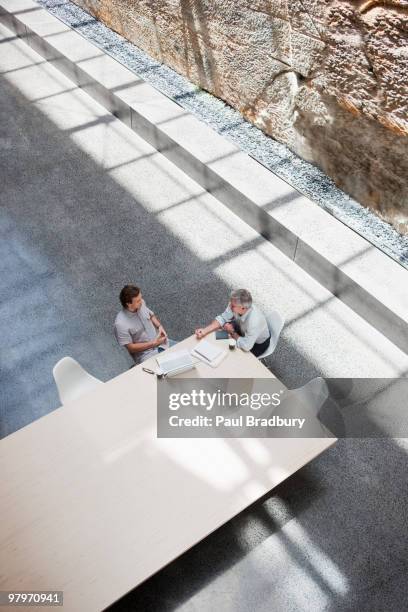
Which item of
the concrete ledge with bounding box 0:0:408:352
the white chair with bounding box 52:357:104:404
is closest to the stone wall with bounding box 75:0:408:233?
the concrete ledge with bounding box 0:0:408:352

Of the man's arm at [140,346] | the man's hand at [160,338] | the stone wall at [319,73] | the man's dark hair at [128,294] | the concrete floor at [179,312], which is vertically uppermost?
the stone wall at [319,73]

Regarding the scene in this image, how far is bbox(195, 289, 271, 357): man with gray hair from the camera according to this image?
390 cm

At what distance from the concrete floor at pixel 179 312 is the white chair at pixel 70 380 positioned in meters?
0.58

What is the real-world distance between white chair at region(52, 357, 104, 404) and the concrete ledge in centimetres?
230

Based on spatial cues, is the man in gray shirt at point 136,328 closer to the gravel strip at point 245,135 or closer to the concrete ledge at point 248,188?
the concrete ledge at point 248,188

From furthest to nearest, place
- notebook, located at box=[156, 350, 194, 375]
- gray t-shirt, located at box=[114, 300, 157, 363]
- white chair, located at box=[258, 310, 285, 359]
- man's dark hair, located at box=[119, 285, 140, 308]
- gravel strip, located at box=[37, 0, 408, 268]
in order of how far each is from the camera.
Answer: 1. gravel strip, located at box=[37, 0, 408, 268]
2. white chair, located at box=[258, 310, 285, 359]
3. gray t-shirt, located at box=[114, 300, 157, 363]
4. man's dark hair, located at box=[119, 285, 140, 308]
5. notebook, located at box=[156, 350, 194, 375]

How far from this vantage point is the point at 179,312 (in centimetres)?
498

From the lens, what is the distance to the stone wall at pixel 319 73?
4676mm

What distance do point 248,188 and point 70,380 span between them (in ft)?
9.07

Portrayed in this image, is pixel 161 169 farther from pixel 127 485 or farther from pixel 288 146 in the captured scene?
pixel 127 485

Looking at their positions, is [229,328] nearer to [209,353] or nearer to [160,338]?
[209,353]

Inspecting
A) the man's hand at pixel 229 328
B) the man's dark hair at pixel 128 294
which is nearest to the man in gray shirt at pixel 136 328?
the man's dark hair at pixel 128 294

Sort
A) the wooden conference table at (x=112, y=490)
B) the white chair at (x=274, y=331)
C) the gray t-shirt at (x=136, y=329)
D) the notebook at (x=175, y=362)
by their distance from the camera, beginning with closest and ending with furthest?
the wooden conference table at (x=112, y=490) → the notebook at (x=175, y=362) → the gray t-shirt at (x=136, y=329) → the white chair at (x=274, y=331)

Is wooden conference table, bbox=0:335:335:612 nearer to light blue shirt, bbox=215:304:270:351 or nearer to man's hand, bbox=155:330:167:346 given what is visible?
man's hand, bbox=155:330:167:346
